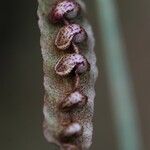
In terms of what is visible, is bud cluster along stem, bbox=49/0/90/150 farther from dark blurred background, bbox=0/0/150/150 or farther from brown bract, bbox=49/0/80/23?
dark blurred background, bbox=0/0/150/150

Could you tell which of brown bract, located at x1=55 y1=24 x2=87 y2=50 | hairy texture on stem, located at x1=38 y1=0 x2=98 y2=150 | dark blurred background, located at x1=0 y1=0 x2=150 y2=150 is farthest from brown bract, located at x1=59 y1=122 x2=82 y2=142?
dark blurred background, located at x1=0 y1=0 x2=150 y2=150

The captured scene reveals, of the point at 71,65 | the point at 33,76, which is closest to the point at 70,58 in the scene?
the point at 71,65

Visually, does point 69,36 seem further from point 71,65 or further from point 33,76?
point 33,76

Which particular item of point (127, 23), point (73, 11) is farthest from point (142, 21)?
point (73, 11)

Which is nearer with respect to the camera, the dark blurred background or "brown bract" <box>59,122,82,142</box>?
"brown bract" <box>59,122,82,142</box>

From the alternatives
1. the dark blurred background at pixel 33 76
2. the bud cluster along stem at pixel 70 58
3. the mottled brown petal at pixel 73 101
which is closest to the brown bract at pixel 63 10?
the bud cluster along stem at pixel 70 58

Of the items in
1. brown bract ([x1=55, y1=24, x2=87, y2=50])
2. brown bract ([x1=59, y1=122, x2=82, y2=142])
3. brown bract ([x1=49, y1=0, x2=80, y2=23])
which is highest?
brown bract ([x1=49, y1=0, x2=80, y2=23])
